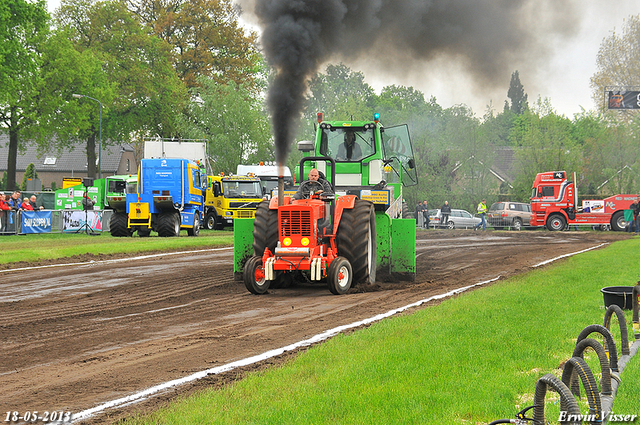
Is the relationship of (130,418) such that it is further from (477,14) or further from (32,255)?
(32,255)

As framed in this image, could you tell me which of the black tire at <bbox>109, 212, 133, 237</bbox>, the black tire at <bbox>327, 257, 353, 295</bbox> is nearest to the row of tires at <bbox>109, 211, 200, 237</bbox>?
the black tire at <bbox>109, 212, 133, 237</bbox>

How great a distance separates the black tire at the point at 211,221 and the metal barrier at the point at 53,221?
21.1ft

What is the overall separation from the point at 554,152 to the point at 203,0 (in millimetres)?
29685

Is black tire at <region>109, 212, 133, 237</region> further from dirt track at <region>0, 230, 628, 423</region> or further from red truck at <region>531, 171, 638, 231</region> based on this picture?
red truck at <region>531, 171, 638, 231</region>

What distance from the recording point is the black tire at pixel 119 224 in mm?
28391

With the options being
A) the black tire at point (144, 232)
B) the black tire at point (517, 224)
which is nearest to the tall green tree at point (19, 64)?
the black tire at point (144, 232)

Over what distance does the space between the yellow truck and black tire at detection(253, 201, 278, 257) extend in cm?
2359

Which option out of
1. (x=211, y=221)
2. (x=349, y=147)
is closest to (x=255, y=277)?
(x=349, y=147)

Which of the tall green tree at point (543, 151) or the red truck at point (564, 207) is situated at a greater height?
the tall green tree at point (543, 151)

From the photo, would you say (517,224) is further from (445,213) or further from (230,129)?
(230,129)

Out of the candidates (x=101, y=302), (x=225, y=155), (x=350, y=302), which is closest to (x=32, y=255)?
(x=101, y=302)

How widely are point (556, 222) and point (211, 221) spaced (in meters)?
20.8

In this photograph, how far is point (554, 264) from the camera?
1656 cm

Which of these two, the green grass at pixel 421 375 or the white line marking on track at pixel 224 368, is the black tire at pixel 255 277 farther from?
the green grass at pixel 421 375
